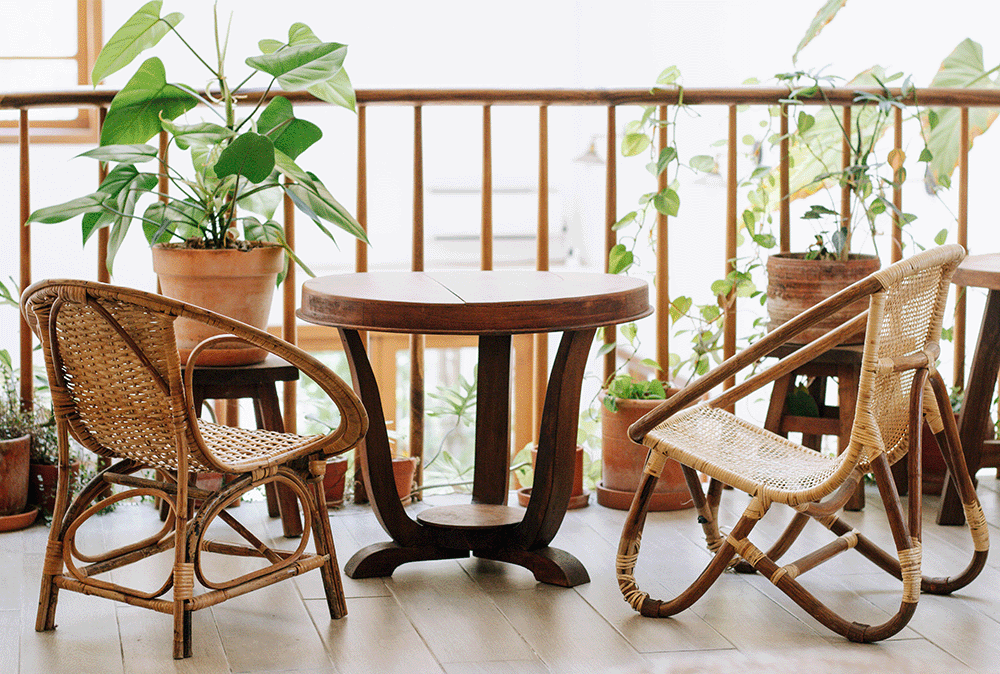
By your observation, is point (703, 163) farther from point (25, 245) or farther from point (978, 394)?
point (25, 245)

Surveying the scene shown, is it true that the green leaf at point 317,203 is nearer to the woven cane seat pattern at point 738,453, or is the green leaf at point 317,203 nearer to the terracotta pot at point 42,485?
the woven cane seat pattern at point 738,453

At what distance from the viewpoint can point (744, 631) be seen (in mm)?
2014

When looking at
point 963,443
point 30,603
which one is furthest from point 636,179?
point 30,603

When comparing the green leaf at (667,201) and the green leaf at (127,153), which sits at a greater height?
the green leaf at (127,153)

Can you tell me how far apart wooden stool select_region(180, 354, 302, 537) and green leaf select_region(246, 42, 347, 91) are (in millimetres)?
640

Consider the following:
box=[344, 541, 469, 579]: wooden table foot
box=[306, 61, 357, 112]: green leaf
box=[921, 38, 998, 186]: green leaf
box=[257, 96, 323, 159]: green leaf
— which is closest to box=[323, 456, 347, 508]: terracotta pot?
box=[344, 541, 469, 579]: wooden table foot

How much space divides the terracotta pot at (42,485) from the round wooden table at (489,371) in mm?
858

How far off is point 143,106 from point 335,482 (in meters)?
1.04

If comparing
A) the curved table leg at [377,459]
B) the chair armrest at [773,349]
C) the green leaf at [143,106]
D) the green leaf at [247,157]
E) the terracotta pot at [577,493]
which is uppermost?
the green leaf at [143,106]

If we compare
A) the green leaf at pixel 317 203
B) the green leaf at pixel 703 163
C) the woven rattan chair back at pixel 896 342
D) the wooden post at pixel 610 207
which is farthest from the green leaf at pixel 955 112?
the green leaf at pixel 317 203

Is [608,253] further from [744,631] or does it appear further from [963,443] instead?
[744,631]

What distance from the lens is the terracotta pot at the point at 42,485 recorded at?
2.62 metres

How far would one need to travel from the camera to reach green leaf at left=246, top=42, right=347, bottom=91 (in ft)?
6.99

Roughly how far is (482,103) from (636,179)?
114 inches
